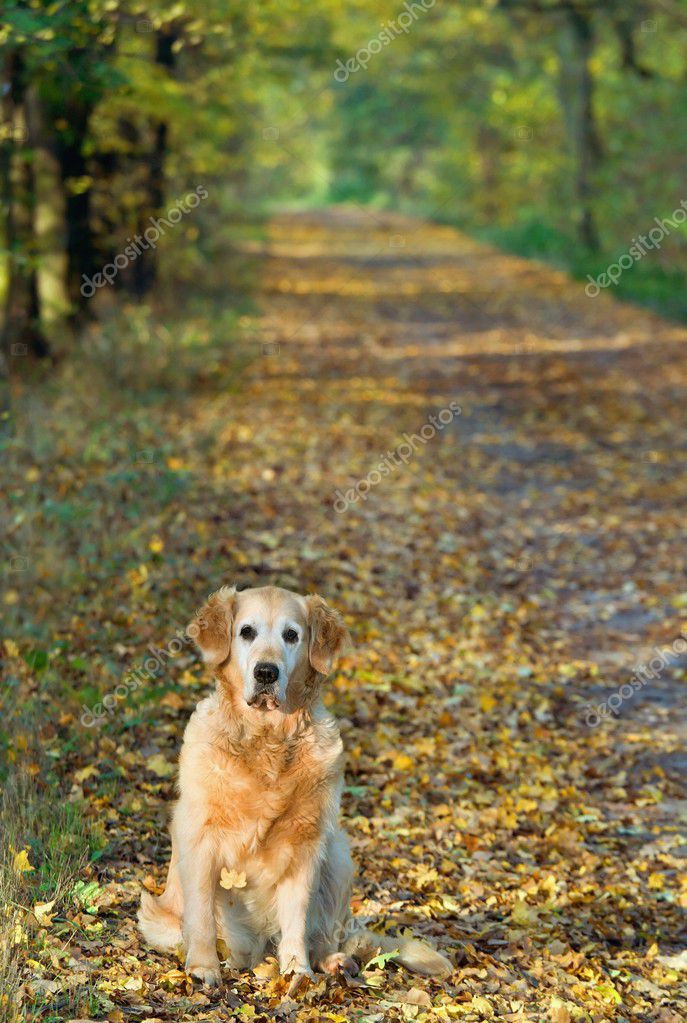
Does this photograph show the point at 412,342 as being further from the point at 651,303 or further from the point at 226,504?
the point at 226,504

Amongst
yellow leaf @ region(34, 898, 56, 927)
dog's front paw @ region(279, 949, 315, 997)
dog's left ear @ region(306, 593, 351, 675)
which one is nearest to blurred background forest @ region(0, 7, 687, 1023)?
yellow leaf @ region(34, 898, 56, 927)

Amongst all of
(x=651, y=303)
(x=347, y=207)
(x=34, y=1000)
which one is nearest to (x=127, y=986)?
(x=34, y=1000)

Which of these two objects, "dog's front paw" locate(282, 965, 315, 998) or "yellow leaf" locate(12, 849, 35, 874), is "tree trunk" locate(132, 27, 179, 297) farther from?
"dog's front paw" locate(282, 965, 315, 998)

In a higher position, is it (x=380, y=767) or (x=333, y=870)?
(x=333, y=870)

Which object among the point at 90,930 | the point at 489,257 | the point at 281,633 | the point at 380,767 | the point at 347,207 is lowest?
the point at 347,207

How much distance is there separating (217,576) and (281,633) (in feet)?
15.7

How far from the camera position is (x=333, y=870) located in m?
4.67

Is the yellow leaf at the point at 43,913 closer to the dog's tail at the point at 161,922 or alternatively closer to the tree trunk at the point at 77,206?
the dog's tail at the point at 161,922

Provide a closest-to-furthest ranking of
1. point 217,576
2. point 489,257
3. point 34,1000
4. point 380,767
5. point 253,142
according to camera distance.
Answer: point 34,1000, point 380,767, point 217,576, point 253,142, point 489,257

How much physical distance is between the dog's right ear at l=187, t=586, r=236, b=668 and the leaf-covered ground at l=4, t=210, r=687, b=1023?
115cm

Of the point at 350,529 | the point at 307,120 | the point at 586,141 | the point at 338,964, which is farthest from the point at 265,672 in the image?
the point at 307,120

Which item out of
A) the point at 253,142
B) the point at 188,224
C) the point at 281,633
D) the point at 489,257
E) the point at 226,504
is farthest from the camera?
the point at 489,257

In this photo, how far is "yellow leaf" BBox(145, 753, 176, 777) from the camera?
6.46m

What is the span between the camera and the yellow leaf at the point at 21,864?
4.73m
